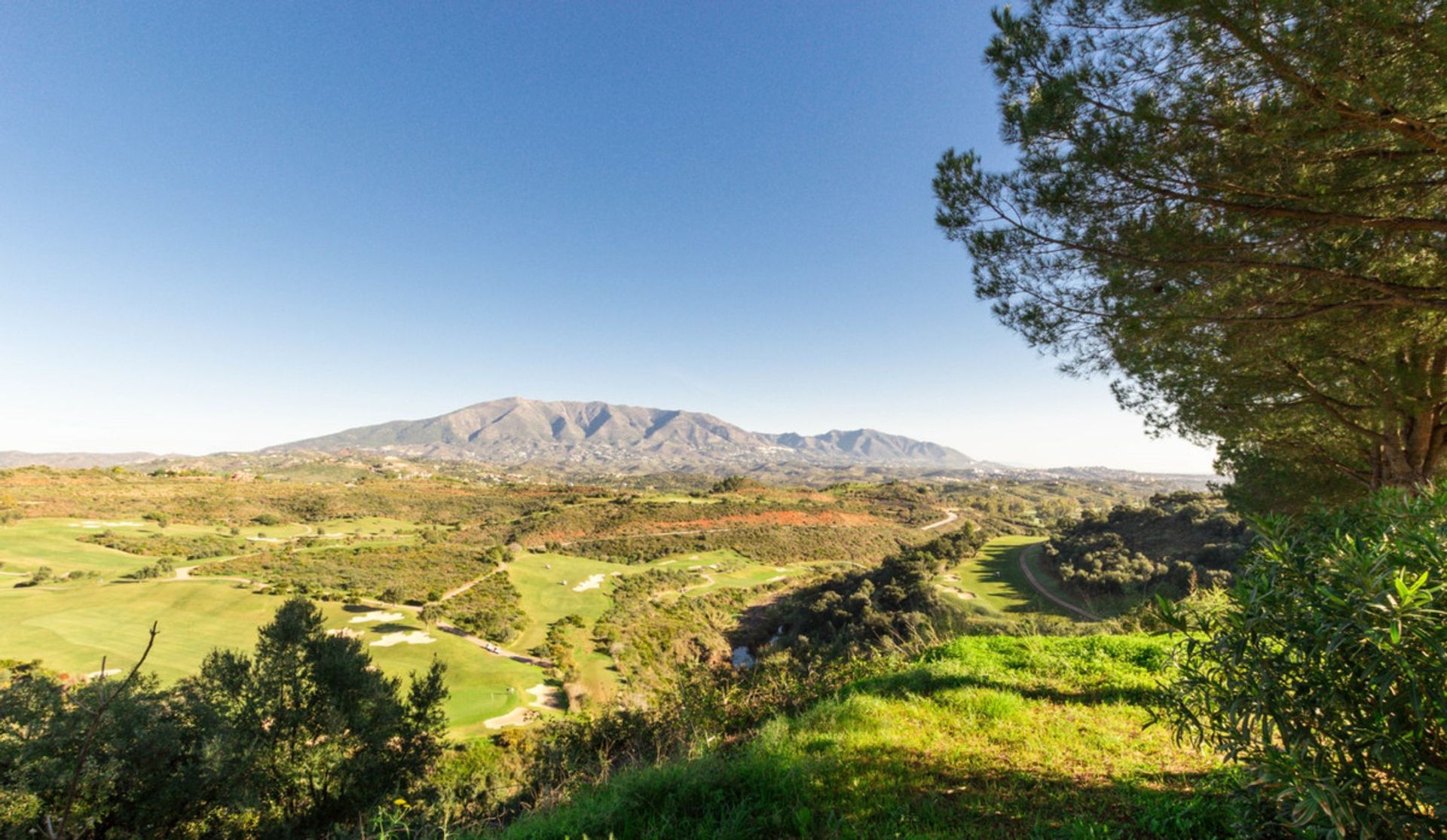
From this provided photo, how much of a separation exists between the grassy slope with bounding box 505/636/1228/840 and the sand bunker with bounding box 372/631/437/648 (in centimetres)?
2708

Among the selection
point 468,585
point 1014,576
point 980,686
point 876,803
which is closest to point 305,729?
point 876,803

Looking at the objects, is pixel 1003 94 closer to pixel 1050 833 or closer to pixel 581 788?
pixel 1050 833

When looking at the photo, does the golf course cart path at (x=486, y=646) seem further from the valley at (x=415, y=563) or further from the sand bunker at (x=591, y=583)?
the sand bunker at (x=591, y=583)

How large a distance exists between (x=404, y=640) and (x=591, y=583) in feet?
47.5

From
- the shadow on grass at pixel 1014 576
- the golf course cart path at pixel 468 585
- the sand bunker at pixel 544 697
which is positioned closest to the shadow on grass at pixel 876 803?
the sand bunker at pixel 544 697

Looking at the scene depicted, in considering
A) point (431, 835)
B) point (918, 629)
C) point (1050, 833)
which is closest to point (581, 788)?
point (431, 835)

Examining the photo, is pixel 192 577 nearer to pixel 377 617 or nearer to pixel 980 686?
pixel 377 617

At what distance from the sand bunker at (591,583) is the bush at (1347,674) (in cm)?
3872

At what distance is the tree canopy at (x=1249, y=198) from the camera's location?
4.56m

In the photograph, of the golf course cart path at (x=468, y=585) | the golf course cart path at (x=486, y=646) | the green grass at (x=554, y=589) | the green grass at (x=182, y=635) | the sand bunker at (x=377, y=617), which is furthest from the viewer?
the golf course cart path at (x=468, y=585)

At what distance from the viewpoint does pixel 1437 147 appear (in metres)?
4.39

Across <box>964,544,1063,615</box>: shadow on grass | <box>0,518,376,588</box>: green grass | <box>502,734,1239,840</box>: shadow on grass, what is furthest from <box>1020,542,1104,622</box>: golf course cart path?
<box>0,518,376,588</box>: green grass

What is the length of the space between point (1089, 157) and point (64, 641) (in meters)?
39.2

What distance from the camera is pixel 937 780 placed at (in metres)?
4.34
